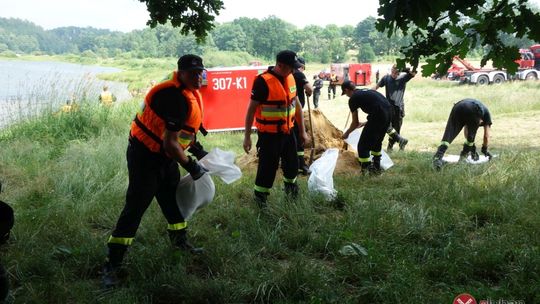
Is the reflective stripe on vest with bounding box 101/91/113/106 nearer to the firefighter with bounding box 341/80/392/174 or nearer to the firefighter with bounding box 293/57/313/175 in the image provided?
the firefighter with bounding box 293/57/313/175

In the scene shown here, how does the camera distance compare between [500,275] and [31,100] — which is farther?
[31,100]

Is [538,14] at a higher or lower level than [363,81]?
higher

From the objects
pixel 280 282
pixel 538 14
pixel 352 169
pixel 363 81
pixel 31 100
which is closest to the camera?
pixel 538 14

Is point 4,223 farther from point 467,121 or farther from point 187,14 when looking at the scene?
point 467,121

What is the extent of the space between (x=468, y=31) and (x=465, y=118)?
4.17 m

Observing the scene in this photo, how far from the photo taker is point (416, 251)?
3.46 meters

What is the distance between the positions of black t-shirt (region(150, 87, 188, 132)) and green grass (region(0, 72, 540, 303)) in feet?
3.23

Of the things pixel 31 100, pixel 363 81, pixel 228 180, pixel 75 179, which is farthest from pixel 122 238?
pixel 363 81

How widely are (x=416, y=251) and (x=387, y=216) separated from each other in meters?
0.62

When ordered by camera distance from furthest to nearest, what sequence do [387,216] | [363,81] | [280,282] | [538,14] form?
[363,81], [387,216], [280,282], [538,14]

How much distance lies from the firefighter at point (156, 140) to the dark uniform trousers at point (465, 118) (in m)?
4.48

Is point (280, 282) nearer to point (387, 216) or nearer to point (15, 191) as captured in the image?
point (387, 216)

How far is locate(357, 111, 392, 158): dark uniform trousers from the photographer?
609 cm

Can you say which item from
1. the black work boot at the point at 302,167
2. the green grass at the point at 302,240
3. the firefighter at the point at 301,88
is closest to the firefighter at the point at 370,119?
the green grass at the point at 302,240
